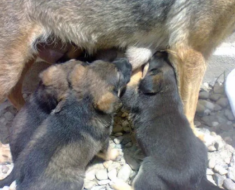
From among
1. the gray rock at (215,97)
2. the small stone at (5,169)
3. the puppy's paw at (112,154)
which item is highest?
the small stone at (5,169)

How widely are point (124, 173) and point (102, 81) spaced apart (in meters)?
0.58

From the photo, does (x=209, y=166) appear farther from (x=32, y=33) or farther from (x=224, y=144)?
(x=32, y=33)

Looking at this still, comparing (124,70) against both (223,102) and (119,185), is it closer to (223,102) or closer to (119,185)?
(119,185)

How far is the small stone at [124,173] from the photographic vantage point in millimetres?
2262

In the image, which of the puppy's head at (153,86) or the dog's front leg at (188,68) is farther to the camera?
the dog's front leg at (188,68)

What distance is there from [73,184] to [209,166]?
84 cm

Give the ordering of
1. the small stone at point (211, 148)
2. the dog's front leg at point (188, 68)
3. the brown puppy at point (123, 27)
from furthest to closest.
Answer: the small stone at point (211, 148) → the dog's front leg at point (188, 68) → the brown puppy at point (123, 27)

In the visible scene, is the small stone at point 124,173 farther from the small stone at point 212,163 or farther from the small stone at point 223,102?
the small stone at point 223,102

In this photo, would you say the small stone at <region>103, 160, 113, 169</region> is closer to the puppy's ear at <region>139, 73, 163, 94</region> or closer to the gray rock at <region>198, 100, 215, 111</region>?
the puppy's ear at <region>139, 73, 163, 94</region>

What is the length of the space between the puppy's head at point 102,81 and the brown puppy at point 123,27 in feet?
0.95

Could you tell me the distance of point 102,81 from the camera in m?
2.02

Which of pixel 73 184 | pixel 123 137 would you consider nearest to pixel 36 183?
pixel 73 184

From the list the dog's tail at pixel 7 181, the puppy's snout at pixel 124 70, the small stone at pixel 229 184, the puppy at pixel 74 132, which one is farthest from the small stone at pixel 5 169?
the small stone at pixel 229 184

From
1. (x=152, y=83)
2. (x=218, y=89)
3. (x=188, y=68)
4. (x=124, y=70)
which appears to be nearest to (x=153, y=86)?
(x=152, y=83)
